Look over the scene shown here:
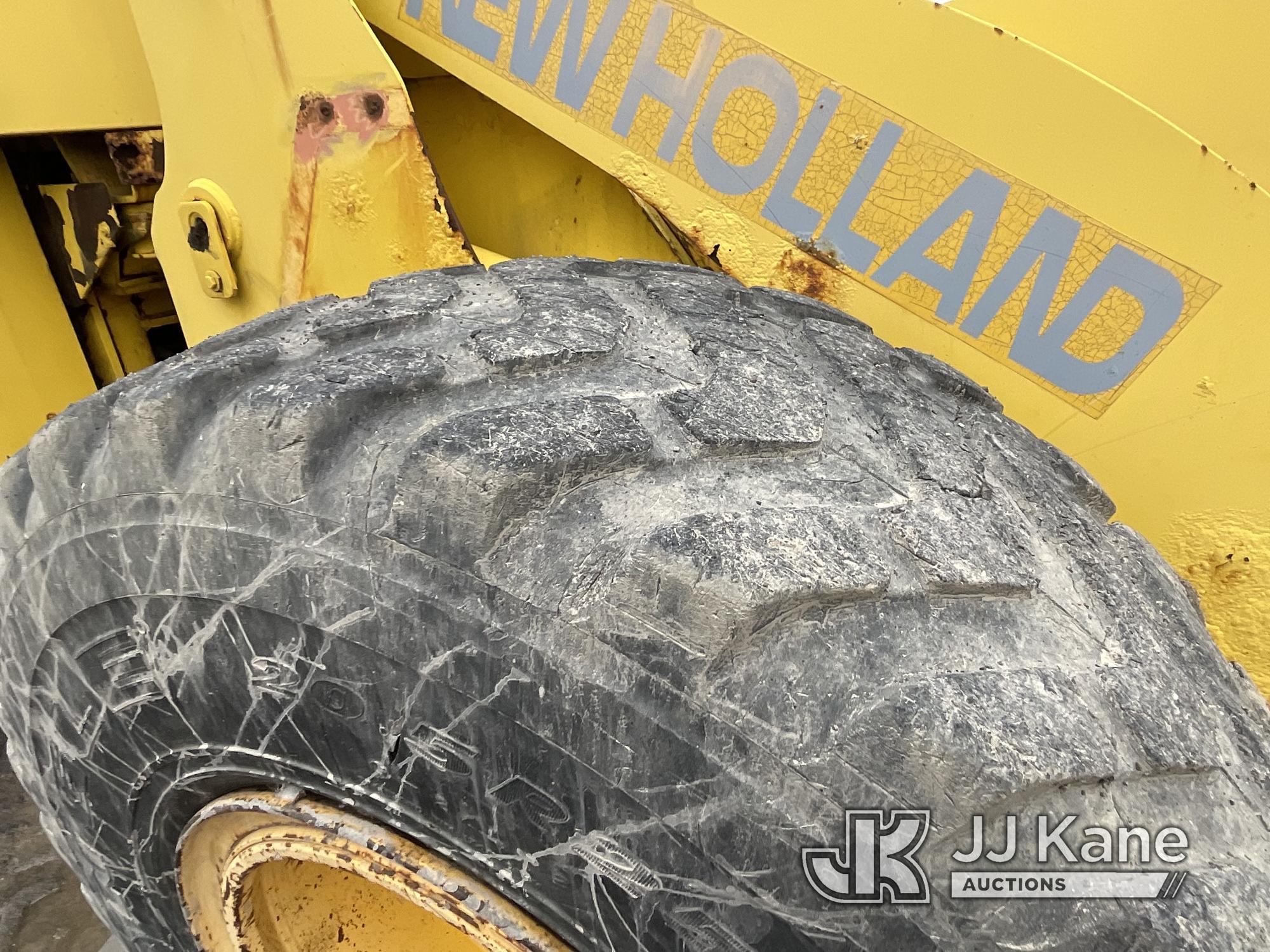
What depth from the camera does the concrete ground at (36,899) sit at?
62.1 inches

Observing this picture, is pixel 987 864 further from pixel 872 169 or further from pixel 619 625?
pixel 872 169

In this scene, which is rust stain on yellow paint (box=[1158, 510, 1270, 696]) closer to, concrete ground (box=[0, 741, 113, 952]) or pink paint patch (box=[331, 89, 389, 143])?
pink paint patch (box=[331, 89, 389, 143])

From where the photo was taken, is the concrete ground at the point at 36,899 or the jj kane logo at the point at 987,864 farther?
the concrete ground at the point at 36,899

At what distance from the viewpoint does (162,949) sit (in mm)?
957

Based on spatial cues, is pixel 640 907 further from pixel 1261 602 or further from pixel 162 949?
→ pixel 1261 602

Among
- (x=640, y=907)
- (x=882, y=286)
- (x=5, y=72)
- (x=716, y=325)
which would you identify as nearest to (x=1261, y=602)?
(x=882, y=286)

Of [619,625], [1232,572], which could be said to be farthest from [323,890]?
[1232,572]

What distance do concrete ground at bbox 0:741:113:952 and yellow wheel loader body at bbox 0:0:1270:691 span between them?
1.24 meters

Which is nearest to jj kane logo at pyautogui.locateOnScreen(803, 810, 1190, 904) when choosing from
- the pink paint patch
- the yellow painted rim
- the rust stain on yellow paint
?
the yellow painted rim

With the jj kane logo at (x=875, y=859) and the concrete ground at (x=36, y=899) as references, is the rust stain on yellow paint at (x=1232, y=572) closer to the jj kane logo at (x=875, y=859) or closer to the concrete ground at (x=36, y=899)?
the jj kane logo at (x=875, y=859)

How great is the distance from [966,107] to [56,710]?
1182mm

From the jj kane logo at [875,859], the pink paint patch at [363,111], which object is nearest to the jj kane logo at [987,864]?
the jj kane logo at [875,859]

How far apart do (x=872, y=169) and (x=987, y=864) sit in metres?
0.77

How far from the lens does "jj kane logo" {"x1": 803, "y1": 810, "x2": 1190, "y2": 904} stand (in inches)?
22.3
